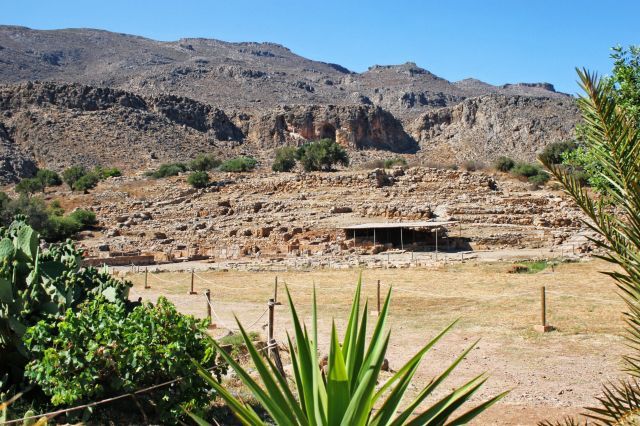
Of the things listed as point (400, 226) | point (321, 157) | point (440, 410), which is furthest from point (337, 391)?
point (321, 157)

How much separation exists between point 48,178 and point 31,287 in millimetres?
48183

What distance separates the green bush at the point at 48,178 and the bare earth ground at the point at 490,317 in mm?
30362

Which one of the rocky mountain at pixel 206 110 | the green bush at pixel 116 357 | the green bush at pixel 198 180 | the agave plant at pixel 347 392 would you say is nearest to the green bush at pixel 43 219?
the green bush at pixel 198 180

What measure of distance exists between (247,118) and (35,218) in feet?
166

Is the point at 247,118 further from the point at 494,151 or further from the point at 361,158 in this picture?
the point at 494,151

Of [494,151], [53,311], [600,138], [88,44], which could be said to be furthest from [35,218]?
[88,44]

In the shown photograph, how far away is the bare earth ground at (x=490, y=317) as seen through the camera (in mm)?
7719

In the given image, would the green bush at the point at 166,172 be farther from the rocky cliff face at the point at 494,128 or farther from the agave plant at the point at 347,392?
the agave plant at the point at 347,392

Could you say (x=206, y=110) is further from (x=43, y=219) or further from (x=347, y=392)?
(x=347, y=392)

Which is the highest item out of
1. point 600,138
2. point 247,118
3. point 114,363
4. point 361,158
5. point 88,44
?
point 88,44

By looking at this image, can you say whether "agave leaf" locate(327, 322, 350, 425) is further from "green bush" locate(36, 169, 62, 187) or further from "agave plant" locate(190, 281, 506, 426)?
"green bush" locate(36, 169, 62, 187)

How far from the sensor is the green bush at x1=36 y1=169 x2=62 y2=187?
48797 millimetres

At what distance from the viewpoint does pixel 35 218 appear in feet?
101

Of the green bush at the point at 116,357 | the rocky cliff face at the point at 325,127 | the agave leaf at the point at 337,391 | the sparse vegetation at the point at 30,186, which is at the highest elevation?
the rocky cliff face at the point at 325,127
